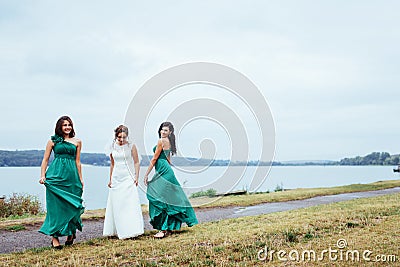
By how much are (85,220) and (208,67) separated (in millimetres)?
5352

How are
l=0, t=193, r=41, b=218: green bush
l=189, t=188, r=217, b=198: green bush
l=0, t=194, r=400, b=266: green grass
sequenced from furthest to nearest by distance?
l=189, t=188, r=217, b=198: green bush < l=0, t=193, r=41, b=218: green bush < l=0, t=194, r=400, b=266: green grass

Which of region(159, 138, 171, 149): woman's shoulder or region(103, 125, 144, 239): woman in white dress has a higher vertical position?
region(159, 138, 171, 149): woman's shoulder

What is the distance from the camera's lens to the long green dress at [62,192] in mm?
7841

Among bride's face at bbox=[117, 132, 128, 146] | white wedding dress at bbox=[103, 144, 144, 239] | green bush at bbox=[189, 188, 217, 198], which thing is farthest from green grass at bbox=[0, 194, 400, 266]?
green bush at bbox=[189, 188, 217, 198]

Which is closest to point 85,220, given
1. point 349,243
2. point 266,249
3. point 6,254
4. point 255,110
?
point 6,254

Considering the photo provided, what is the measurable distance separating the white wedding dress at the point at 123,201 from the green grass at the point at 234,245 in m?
0.26

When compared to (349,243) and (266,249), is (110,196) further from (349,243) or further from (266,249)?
(349,243)

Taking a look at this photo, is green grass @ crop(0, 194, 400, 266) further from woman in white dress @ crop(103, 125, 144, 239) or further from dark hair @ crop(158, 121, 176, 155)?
dark hair @ crop(158, 121, 176, 155)

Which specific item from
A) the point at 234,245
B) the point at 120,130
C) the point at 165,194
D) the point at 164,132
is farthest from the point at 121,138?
the point at 234,245

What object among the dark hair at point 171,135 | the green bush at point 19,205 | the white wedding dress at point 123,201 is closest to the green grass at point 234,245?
the white wedding dress at point 123,201

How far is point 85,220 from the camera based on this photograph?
1208cm

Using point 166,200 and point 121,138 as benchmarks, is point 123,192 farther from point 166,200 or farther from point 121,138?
point 121,138

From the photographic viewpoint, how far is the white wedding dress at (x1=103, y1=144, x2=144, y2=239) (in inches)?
337

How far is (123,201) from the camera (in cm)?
866
